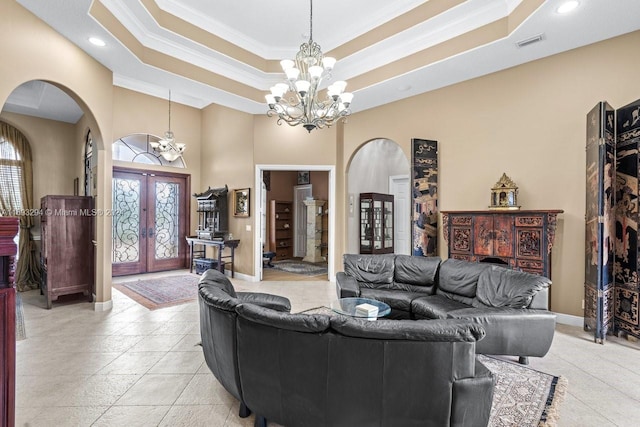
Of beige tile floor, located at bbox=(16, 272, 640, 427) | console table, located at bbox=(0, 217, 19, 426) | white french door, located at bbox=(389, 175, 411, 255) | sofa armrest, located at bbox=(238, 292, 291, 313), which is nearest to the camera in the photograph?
console table, located at bbox=(0, 217, 19, 426)

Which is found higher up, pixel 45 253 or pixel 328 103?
pixel 328 103

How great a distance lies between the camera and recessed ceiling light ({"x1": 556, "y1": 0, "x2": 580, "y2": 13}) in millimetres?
3045

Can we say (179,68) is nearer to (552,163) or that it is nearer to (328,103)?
(328,103)

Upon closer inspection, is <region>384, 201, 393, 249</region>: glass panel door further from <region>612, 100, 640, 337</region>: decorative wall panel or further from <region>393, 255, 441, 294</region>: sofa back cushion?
<region>612, 100, 640, 337</region>: decorative wall panel

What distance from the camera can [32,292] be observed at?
5.45 m

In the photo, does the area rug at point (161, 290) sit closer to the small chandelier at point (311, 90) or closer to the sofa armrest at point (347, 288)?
the sofa armrest at point (347, 288)

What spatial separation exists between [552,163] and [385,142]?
4296mm

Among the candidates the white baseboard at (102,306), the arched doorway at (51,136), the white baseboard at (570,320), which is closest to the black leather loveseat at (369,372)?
the white baseboard at (570,320)

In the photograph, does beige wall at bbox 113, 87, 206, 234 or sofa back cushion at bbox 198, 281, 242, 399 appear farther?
beige wall at bbox 113, 87, 206, 234

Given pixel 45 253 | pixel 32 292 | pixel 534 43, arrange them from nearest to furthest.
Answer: pixel 534 43 → pixel 45 253 → pixel 32 292

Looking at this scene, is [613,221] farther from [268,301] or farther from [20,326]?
[20,326]

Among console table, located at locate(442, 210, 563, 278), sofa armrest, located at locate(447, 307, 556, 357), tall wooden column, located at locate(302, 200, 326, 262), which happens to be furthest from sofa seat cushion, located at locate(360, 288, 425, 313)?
tall wooden column, located at locate(302, 200, 326, 262)

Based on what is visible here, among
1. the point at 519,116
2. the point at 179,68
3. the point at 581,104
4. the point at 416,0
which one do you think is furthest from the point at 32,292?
the point at 581,104

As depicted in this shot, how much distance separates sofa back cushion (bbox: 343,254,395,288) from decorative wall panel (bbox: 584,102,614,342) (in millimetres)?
2256
